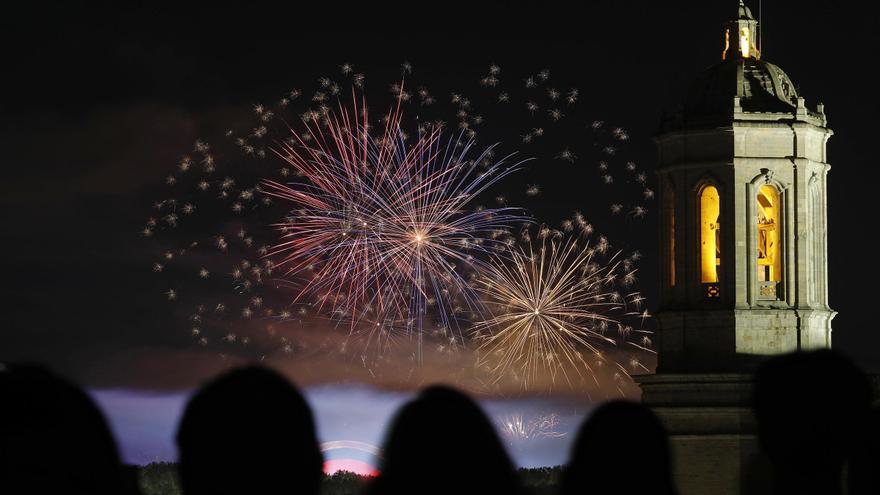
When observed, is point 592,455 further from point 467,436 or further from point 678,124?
point 678,124

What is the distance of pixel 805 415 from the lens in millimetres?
13242

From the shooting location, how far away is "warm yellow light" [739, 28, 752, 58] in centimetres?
6444

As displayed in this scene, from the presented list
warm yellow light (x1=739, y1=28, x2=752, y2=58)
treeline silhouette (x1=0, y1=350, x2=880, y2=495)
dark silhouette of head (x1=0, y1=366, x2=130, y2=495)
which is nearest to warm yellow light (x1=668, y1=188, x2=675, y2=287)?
warm yellow light (x1=739, y1=28, x2=752, y2=58)

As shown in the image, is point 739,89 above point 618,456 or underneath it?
above

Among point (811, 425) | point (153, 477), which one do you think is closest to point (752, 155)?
point (153, 477)

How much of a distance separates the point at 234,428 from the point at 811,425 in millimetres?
4038

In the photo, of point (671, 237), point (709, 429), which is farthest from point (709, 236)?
point (709, 429)

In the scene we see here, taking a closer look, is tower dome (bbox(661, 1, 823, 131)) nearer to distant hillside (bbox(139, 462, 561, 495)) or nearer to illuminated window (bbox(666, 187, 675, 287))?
illuminated window (bbox(666, 187, 675, 287))

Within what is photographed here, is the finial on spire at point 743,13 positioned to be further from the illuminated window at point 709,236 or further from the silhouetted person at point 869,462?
the silhouetted person at point 869,462

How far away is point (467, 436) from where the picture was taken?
12.2 meters

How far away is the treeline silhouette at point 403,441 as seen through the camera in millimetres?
11812

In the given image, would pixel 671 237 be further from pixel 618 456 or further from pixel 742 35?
pixel 618 456

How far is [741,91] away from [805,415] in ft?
169

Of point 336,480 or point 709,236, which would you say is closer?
point 709,236
